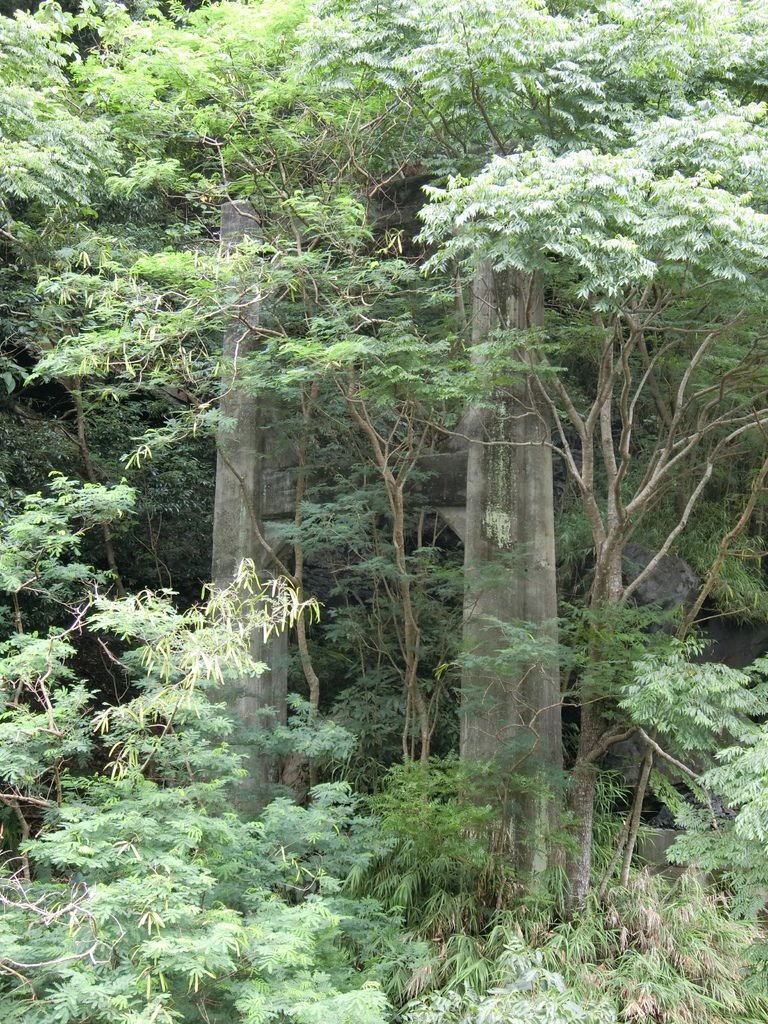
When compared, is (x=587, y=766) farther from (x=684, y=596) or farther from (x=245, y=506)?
(x=245, y=506)

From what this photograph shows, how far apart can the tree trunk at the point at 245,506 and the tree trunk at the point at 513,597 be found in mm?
1768

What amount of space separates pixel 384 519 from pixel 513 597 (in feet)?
7.41

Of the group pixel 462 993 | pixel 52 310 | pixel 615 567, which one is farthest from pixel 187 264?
pixel 462 993

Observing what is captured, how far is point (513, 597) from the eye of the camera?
781cm

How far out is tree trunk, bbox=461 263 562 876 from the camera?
7.13 metres

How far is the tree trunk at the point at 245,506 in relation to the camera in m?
8.34

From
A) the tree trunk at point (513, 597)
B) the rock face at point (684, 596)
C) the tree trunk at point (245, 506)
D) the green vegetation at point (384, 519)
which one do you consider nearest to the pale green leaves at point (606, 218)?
the green vegetation at point (384, 519)

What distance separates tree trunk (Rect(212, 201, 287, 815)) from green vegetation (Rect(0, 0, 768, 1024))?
0.13 feet

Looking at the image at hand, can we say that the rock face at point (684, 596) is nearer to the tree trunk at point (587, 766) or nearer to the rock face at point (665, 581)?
the rock face at point (665, 581)

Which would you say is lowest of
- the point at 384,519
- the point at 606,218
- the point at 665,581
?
the point at 665,581

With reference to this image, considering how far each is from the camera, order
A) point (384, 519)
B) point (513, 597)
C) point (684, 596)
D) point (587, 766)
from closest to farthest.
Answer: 1. point (587, 766)
2. point (513, 597)
3. point (684, 596)
4. point (384, 519)

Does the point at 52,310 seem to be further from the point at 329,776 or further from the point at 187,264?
the point at 329,776

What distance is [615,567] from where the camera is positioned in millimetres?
7238

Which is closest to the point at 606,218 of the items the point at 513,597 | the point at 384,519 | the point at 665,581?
the point at 513,597
